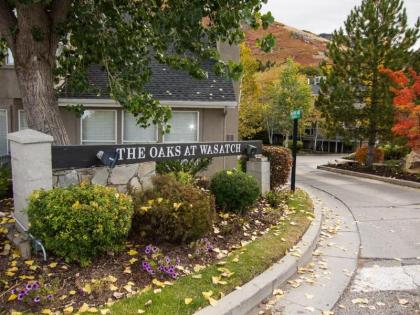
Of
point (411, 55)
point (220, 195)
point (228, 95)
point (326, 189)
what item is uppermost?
point (411, 55)

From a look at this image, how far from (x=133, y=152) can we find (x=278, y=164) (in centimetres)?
551

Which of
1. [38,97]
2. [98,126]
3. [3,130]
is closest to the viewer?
[38,97]

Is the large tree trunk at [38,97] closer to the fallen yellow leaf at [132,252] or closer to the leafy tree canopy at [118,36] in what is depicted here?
the leafy tree canopy at [118,36]

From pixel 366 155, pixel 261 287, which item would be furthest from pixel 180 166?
pixel 366 155

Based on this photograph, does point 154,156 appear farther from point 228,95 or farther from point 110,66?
point 228,95

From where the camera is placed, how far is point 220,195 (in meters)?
7.48

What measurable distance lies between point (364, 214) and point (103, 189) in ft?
22.4

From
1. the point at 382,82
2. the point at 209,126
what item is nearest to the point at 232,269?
the point at 209,126

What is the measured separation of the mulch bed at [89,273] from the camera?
3.97 m

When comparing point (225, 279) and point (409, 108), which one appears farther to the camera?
point (409, 108)

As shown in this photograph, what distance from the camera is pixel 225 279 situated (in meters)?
4.69

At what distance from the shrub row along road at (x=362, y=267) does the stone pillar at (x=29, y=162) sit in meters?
3.02

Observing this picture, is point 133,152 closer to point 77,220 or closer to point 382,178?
point 77,220

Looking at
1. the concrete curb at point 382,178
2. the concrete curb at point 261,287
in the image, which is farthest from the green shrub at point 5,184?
the concrete curb at point 382,178
